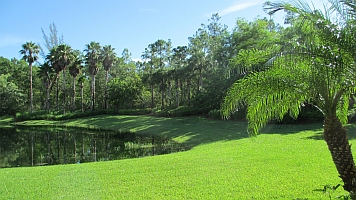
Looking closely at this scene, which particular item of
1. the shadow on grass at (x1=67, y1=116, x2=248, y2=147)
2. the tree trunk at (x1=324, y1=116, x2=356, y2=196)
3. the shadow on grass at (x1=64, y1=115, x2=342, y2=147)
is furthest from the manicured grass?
the tree trunk at (x1=324, y1=116, x2=356, y2=196)

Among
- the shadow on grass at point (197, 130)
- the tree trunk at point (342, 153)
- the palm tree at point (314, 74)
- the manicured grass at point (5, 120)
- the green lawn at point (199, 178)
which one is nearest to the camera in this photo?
the palm tree at point (314, 74)

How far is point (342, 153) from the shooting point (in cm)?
650

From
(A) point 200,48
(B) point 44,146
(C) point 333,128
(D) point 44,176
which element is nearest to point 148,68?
(A) point 200,48

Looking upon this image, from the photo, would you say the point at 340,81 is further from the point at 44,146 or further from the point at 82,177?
the point at 44,146

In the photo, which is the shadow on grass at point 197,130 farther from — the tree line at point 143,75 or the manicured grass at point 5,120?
the manicured grass at point 5,120

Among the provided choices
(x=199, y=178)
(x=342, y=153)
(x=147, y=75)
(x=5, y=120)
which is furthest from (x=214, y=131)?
(x=5, y=120)

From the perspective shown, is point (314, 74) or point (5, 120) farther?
point (5, 120)

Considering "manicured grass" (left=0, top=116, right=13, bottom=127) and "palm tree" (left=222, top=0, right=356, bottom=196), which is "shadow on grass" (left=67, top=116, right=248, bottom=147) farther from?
"manicured grass" (left=0, top=116, right=13, bottom=127)

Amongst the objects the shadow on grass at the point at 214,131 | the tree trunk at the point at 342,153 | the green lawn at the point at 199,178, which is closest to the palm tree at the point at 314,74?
the tree trunk at the point at 342,153

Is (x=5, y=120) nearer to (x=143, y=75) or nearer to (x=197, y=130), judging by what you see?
(x=143, y=75)

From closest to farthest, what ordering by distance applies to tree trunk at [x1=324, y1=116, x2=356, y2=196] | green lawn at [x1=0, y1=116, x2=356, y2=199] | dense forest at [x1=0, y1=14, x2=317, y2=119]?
1. tree trunk at [x1=324, y1=116, x2=356, y2=196]
2. green lawn at [x1=0, y1=116, x2=356, y2=199]
3. dense forest at [x1=0, y1=14, x2=317, y2=119]

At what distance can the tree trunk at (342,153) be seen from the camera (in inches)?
253

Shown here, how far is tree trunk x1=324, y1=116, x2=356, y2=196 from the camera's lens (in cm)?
643

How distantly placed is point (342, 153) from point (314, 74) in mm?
1877
